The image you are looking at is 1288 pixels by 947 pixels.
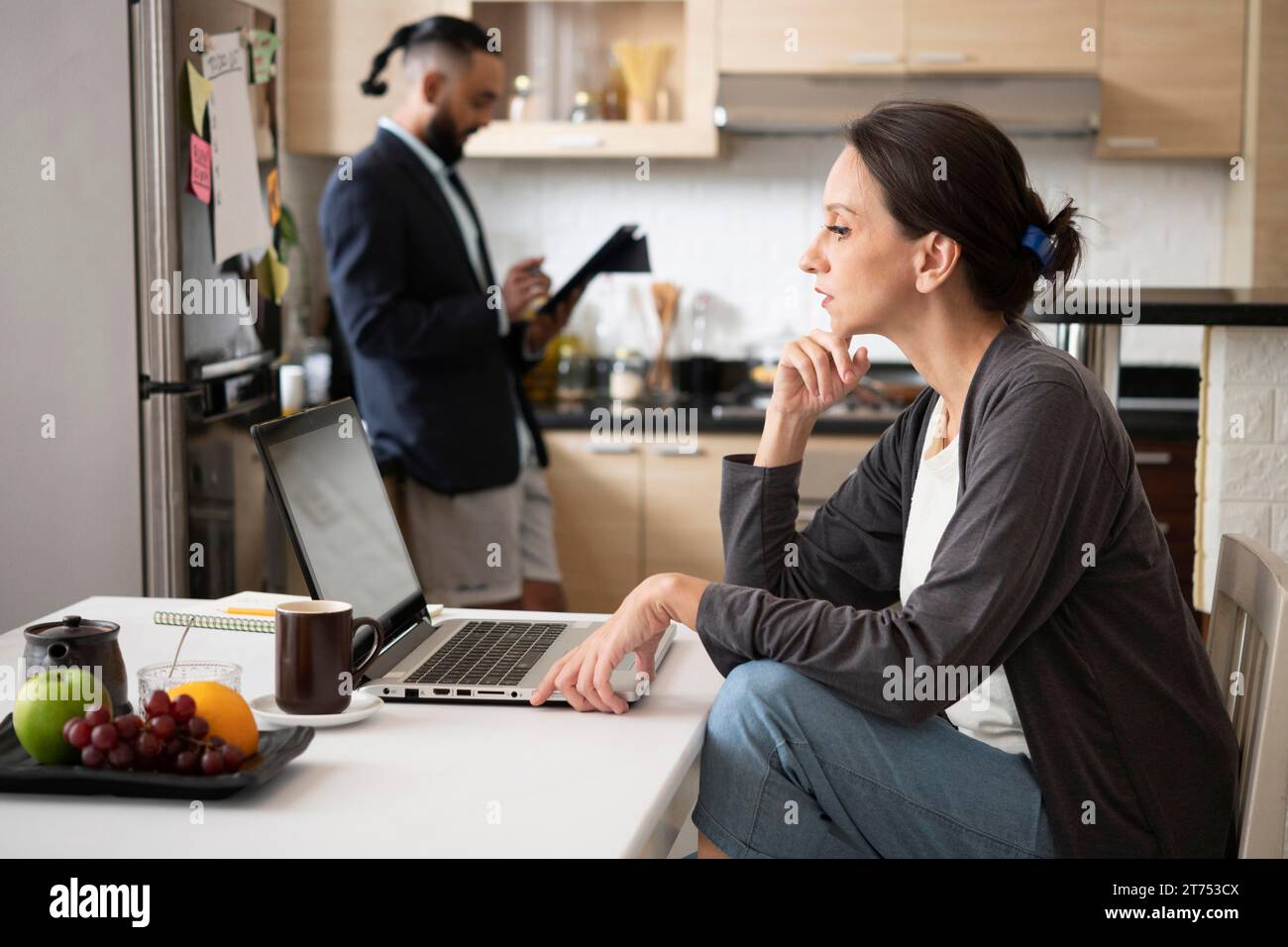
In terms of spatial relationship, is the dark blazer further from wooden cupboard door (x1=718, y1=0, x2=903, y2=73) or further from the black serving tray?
the black serving tray

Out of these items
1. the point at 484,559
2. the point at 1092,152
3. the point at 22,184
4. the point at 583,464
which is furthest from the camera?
the point at 1092,152

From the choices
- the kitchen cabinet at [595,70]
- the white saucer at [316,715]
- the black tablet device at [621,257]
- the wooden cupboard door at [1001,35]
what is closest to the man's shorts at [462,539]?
the black tablet device at [621,257]

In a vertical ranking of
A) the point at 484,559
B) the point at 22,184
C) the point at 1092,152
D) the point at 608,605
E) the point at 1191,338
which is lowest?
the point at 608,605

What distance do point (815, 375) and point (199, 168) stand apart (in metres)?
1.44

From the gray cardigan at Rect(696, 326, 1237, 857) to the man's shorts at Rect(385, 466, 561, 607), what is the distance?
69.0 inches

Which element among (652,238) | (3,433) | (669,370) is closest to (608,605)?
(669,370)

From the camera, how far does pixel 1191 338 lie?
13.3 ft

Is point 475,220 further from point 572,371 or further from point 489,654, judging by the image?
point 489,654

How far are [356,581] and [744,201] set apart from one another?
2.91 meters

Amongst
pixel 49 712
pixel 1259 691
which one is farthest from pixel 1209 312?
pixel 49 712

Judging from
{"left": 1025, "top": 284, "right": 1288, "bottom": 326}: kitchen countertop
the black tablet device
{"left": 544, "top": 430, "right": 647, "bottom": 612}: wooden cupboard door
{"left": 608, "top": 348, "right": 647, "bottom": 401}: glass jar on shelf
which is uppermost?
the black tablet device

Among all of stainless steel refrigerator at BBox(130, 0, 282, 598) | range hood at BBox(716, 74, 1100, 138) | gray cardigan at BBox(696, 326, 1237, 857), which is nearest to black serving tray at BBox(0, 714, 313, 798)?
gray cardigan at BBox(696, 326, 1237, 857)

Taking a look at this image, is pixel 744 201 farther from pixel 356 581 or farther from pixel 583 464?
pixel 356 581

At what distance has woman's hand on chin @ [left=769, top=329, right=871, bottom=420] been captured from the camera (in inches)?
63.0
